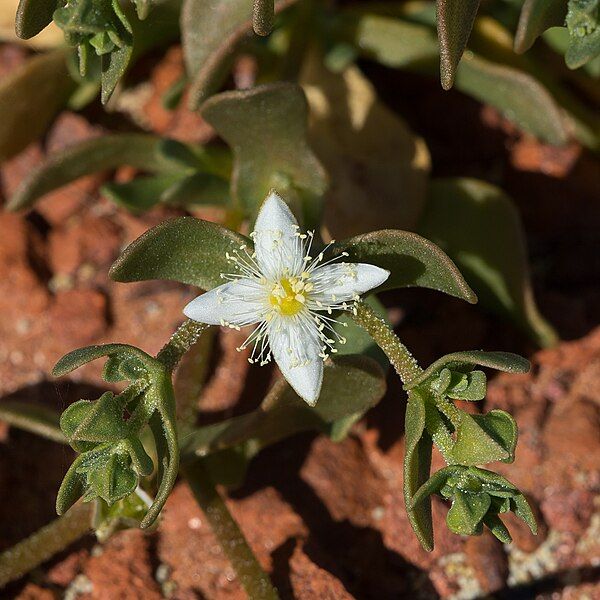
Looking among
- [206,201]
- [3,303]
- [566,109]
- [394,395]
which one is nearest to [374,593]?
[394,395]

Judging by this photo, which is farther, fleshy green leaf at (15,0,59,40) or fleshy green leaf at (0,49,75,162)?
fleshy green leaf at (0,49,75,162)

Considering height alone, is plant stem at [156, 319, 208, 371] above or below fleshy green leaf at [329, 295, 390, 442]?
above

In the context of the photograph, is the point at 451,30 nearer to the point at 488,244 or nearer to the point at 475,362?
the point at 475,362

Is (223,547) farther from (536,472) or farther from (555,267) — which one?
(555,267)

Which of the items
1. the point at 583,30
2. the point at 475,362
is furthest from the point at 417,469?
the point at 583,30

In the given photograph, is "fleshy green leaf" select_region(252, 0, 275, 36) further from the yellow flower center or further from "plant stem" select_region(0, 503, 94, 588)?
"plant stem" select_region(0, 503, 94, 588)

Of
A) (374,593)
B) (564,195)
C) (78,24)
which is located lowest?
(374,593)

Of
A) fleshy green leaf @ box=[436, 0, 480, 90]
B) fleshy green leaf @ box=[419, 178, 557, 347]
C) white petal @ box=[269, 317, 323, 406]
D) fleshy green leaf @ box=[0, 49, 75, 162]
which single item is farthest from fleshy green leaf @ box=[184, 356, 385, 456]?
fleshy green leaf @ box=[0, 49, 75, 162]
